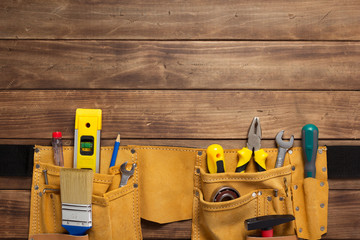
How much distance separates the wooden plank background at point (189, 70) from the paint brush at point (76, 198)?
147mm

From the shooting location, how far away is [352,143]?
1061mm

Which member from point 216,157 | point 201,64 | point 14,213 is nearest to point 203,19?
point 201,64

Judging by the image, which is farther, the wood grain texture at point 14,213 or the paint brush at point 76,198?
the wood grain texture at point 14,213

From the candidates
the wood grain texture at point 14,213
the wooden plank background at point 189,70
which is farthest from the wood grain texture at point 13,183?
the wooden plank background at point 189,70

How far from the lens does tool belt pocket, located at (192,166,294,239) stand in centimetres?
99

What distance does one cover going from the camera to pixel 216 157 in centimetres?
99

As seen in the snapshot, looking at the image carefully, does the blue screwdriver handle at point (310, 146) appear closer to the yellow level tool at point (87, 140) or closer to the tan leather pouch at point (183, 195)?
the tan leather pouch at point (183, 195)

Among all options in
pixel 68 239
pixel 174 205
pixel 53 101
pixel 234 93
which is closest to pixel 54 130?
pixel 53 101

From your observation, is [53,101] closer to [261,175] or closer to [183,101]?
[183,101]

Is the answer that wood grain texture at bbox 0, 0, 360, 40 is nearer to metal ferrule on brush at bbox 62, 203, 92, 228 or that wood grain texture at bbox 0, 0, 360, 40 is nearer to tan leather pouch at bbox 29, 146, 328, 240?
tan leather pouch at bbox 29, 146, 328, 240

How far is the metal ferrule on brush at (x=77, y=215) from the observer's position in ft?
3.15

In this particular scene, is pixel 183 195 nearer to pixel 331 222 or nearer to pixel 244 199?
pixel 244 199

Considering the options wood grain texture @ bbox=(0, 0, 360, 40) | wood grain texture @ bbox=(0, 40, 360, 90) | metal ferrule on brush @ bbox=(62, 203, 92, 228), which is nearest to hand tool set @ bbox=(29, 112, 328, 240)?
metal ferrule on brush @ bbox=(62, 203, 92, 228)

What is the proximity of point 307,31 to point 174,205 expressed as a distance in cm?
70
